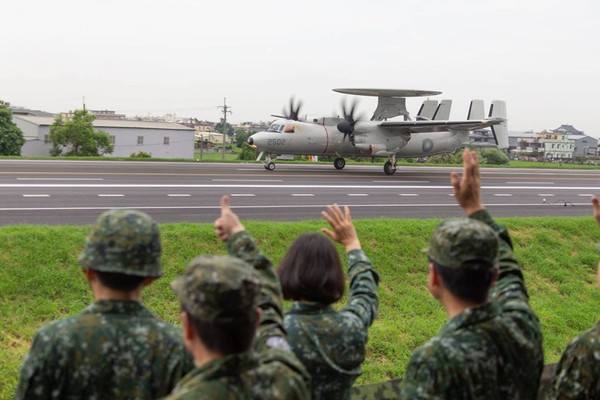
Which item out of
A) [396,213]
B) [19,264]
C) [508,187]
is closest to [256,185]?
[396,213]

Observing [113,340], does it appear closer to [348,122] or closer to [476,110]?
[348,122]

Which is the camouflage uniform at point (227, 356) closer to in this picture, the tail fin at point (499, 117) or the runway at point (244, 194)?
the runway at point (244, 194)

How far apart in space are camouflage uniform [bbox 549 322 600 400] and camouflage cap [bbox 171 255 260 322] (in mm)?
1974

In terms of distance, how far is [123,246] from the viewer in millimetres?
2961

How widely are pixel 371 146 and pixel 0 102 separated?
157ft

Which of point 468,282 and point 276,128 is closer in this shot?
point 468,282

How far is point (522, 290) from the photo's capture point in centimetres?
365

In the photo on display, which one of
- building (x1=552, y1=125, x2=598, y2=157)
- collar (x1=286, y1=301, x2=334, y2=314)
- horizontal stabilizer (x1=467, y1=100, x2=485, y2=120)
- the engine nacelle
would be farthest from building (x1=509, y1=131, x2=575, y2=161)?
collar (x1=286, y1=301, x2=334, y2=314)

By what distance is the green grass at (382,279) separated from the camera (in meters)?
8.84

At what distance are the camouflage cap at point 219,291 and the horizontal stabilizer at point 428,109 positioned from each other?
125 feet

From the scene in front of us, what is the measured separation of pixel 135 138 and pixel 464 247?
7856 centimetres

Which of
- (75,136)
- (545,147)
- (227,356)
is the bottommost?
(545,147)

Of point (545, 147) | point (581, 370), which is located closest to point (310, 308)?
point (581, 370)

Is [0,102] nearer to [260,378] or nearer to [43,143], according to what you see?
[43,143]
